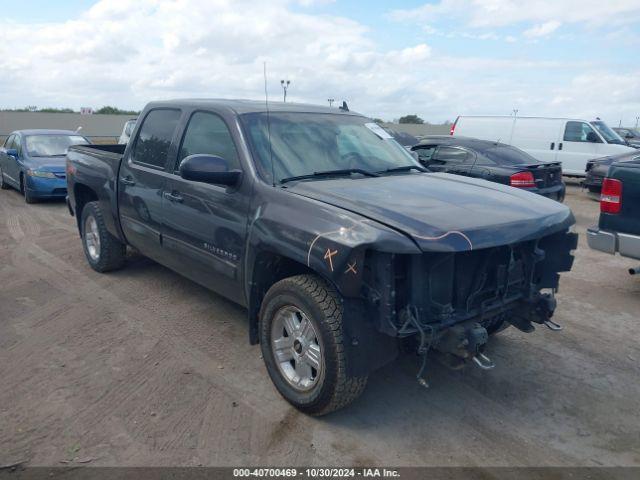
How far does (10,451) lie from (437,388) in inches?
106

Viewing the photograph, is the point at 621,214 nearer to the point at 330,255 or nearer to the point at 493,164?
the point at 493,164

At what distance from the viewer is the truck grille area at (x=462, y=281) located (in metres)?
2.92

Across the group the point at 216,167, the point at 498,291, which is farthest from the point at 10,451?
the point at 498,291

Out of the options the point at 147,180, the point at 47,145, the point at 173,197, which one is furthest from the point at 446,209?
the point at 47,145

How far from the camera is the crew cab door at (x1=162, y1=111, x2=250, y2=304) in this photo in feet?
12.7

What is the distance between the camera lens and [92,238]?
20.9ft

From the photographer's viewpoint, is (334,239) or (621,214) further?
(621,214)

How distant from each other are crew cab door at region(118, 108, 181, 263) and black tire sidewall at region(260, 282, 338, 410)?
1729 millimetres

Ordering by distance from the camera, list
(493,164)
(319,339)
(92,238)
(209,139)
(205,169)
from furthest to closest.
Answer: (493,164), (92,238), (209,139), (205,169), (319,339)

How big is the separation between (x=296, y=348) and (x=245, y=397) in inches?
20.7

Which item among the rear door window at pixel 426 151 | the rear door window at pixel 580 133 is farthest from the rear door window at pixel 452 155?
the rear door window at pixel 580 133

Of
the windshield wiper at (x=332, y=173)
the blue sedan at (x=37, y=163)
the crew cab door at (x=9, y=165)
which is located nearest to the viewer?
the windshield wiper at (x=332, y=173)

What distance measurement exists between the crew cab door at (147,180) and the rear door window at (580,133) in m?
13.9

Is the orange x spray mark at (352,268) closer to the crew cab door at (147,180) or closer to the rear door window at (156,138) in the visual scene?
the crew cab door at (147,180)
